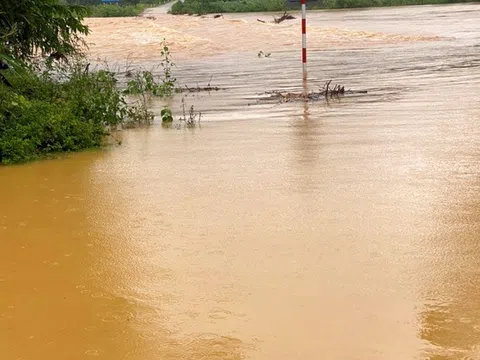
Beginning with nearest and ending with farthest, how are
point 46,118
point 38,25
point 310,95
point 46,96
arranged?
point 46,118 → point 46,96 → point 38,25 → point 310,95

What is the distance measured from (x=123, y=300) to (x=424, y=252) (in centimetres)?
185

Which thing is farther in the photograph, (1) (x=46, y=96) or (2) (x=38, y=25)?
(2) (x=38, y=25)

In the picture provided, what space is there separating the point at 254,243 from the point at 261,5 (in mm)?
69165

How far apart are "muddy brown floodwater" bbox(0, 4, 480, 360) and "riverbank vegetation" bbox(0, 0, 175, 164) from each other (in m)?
0.37

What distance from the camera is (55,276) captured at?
472 cm

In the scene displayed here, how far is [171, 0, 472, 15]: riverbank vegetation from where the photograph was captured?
66500mm

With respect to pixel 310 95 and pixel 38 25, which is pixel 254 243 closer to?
pixel 38 25

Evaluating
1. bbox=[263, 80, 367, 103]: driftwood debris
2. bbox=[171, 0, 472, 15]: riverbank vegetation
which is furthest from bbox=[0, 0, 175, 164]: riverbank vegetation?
bbox=[171, 0, 472, 15]: riverbank vegetation

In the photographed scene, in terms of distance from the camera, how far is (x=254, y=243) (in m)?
5.14

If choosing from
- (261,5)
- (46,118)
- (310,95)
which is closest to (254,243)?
(46,118)

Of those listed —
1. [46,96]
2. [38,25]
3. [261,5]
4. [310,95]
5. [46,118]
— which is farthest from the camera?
[261,5]

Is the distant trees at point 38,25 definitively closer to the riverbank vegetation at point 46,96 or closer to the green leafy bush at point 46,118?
the riverbank vegetation at point 46,96

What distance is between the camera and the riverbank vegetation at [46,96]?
8.45 meters

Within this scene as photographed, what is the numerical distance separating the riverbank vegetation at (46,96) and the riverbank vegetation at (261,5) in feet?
185
